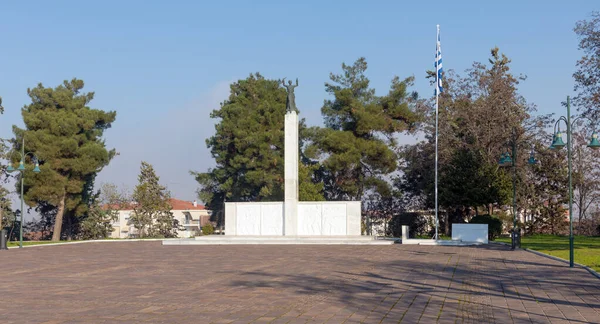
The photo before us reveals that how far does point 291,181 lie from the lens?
128ft

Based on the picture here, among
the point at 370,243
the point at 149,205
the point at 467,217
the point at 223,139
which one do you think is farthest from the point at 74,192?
the point at 467,217

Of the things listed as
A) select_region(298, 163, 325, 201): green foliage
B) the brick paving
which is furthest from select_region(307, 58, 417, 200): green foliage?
the brick paving

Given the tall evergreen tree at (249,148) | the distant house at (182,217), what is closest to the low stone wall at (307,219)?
the tall evergreen tree at (249,148)

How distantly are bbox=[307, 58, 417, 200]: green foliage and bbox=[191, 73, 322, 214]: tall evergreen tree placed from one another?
8.00 feet

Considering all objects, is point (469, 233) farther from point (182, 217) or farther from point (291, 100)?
point (182, 217)

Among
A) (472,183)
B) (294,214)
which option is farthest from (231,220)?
(472,183)

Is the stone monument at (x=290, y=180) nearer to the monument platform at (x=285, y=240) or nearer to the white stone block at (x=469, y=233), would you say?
the monument platform at (x=285, y=240)

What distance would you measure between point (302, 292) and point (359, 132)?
4002cm

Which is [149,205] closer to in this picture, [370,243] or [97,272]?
[370,243]

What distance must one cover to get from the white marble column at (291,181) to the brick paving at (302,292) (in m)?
16.1

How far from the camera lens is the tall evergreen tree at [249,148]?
2163 inches

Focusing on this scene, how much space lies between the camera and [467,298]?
41.8 ft

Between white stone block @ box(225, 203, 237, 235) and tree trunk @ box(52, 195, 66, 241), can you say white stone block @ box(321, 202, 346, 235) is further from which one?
tree trunk @ box(52, 195, 66, 241)

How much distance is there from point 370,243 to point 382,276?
60.0 feet
